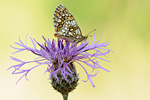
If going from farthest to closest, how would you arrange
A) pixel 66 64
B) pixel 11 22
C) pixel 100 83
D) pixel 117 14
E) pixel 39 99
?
pixel 11 22 < pixel 117 14 < pixel 100 83 < pixel 39 99 < pixel 66 64

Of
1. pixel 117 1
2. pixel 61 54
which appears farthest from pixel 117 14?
pixel 61 54

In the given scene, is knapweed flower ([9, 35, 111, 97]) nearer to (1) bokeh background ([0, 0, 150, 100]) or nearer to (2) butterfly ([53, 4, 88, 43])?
(2) butterfly ([53, 4, 88, 43])

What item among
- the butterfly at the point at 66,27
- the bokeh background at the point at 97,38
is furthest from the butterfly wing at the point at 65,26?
the bokeh background at the point at 97,38

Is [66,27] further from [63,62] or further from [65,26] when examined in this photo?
[63,62]

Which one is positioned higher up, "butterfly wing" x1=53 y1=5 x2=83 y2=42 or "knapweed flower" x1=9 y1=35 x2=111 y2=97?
"butterfly wing" x1=53 y1=5 x2=83 y2=42

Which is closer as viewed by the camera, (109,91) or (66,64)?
(66,64)

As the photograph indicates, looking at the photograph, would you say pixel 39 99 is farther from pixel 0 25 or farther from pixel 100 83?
pixel 0 25

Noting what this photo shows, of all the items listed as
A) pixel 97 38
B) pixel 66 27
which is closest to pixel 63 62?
pixel 66 27

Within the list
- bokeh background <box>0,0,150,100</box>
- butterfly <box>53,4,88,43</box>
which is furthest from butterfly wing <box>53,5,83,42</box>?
bokeh background <box>0,0,150,100</box>
